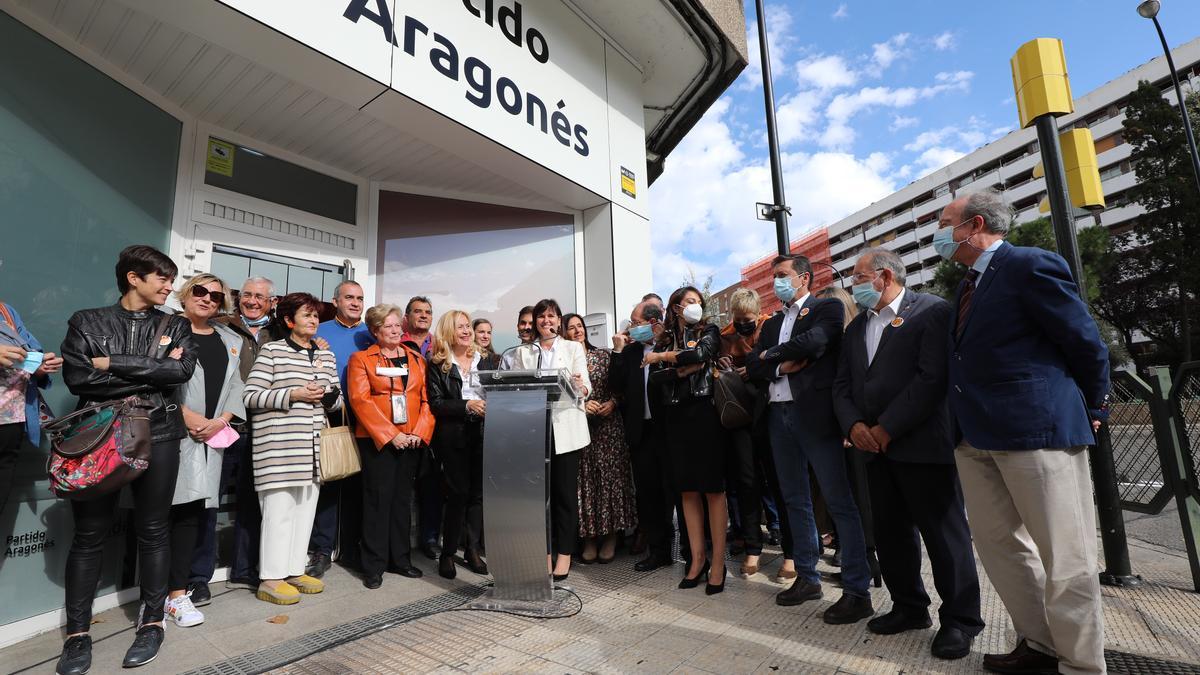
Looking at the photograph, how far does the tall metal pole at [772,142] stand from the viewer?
22.5ft

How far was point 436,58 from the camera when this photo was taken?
4.66 m

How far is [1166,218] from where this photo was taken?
21969 millimetres

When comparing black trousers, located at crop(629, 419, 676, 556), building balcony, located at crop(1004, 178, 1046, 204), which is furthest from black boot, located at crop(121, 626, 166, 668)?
building balcony, located at crop(1004, 178, 1046, 204)

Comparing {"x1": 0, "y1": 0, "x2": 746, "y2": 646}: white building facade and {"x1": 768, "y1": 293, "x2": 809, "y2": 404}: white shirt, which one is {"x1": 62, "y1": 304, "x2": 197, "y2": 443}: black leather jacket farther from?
{"x1": 768, "y1": 293, "x2": 809, "y2": 404}: white shirt

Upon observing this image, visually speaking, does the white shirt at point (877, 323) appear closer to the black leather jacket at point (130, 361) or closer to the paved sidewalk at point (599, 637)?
the paved sidewalk at point (599, 637)

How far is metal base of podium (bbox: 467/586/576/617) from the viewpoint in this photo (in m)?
3.19

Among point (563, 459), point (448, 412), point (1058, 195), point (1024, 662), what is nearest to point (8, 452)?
point (448, 412)

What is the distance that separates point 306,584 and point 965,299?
4227mm

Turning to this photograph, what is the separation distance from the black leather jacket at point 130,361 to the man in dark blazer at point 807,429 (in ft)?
10.8

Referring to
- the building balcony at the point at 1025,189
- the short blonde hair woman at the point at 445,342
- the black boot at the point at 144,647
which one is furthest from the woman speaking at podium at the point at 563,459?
the building balcony at the point at 1025,189

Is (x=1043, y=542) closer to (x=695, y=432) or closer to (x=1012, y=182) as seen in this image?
(x=695, y=432)

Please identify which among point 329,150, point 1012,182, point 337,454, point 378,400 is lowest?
point 337,454

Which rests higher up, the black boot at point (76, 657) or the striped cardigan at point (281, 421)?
the striped cardigan at point (281, 421)

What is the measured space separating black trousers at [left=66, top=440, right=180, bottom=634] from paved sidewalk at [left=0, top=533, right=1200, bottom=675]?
0.26 m
